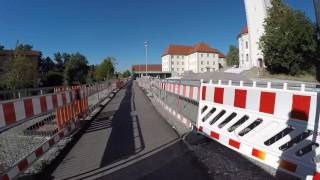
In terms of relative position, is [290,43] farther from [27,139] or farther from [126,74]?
[126,74]

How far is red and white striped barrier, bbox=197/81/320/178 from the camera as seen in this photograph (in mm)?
2801

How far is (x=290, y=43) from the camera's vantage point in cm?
3500

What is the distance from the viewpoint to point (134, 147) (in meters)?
5.62

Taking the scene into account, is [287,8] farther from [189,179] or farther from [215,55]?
[215,55]

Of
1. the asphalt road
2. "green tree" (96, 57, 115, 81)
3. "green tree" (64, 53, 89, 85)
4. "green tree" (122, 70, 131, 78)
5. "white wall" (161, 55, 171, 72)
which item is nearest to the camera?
the asphalt road

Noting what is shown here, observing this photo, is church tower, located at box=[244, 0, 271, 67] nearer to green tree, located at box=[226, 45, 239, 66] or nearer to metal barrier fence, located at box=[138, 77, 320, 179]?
metal barrier fence, located at box=[138, 77, 320, 179]

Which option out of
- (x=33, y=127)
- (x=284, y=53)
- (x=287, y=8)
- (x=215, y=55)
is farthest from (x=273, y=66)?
(x=215, y=55)

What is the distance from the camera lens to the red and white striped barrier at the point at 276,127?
280 centimetres

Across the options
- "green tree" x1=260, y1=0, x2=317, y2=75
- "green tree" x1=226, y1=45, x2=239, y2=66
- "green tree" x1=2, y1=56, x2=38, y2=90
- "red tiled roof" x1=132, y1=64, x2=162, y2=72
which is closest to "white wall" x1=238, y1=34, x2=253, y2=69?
"green tree" x1=260, y1=0, x2=317, y2=75

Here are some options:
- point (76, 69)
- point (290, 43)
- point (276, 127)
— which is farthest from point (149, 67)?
point (276, 127)

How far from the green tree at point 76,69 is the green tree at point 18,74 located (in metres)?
53.2

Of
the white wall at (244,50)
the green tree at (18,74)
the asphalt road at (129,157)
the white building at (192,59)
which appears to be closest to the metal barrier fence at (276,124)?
the asphalt road at (129,157)

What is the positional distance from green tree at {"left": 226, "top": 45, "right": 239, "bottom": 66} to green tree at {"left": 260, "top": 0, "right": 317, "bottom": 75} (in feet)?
205

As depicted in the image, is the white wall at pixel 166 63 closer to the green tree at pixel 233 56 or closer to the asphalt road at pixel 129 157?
the green tree at pixel 233 56
